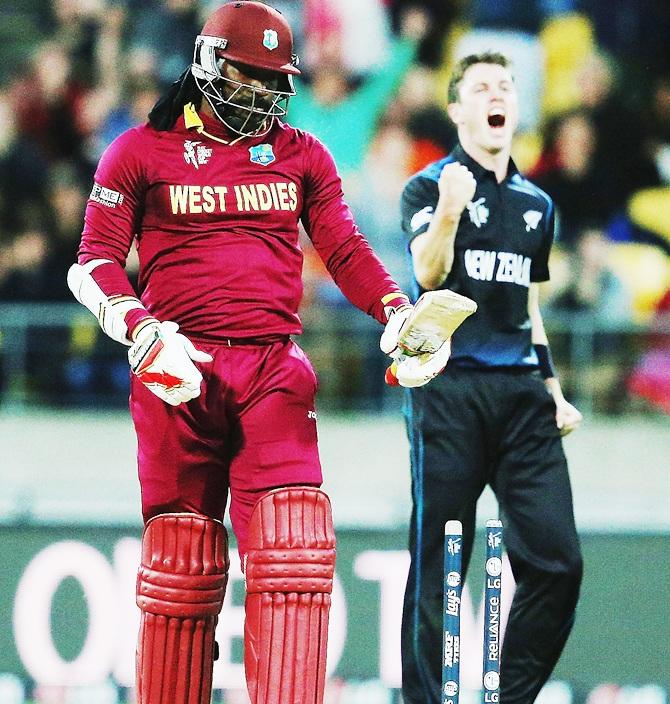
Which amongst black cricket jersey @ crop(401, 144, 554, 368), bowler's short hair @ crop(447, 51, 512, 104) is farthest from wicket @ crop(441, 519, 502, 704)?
bowler's short hair @ crop(447, 51, 512, 104)

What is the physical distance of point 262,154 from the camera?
374 cm

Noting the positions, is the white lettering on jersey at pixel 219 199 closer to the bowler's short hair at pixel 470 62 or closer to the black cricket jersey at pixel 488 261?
the black cricket jersey at pixel 488 261

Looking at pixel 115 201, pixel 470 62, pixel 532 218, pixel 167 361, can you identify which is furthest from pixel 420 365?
pixel 470 62

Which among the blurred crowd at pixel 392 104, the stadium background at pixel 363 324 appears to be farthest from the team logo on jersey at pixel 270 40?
the blurred crowd at pixel 392 104

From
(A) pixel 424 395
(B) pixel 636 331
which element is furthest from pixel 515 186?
(B) pixel 636 331

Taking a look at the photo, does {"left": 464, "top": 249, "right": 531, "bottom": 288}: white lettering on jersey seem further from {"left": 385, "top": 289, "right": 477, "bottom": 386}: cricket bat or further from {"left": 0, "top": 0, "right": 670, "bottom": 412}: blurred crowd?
{"left": 0, "top": 0, "right": 670, "bottom": 412}: blurred crowd

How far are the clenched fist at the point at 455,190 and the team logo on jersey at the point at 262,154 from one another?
47 centimetres

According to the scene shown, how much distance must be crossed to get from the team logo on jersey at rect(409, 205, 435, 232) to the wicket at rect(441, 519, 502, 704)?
3.05 ft

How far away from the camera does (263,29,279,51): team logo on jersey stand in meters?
3.63

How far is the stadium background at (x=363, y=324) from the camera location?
209 inches

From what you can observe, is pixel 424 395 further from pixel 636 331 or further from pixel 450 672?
pixel 636 331

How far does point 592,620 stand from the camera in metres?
5.34

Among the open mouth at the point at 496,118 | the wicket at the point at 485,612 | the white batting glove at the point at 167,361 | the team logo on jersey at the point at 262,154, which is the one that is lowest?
the wicket at the point at 485,612

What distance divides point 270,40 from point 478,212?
0.90 metres
